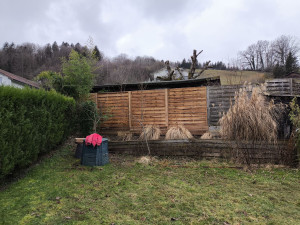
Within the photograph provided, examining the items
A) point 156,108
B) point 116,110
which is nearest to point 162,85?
point 156,108

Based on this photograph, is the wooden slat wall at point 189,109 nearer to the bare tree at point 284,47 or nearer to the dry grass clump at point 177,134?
the dry grass clump at point 177,134

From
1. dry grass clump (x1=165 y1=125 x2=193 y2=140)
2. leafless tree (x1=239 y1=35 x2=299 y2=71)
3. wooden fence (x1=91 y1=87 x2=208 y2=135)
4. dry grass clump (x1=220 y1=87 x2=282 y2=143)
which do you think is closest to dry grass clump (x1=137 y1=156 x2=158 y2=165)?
dry grass clump (x1=165 y1=125 x2=193 y2=140)

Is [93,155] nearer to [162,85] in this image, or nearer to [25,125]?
[25,125]

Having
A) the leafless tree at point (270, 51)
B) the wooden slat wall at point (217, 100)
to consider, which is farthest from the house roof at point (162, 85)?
the leafless tree at point (270, 51)

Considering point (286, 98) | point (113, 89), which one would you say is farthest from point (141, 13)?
point (286, 98)

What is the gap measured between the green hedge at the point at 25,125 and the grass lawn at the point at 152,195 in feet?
1.40

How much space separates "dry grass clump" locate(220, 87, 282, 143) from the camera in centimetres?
450

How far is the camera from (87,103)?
22.6 ft

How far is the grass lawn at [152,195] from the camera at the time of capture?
225 centimetres

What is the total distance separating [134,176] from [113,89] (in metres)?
6.79

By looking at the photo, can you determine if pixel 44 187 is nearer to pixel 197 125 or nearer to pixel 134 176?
pixel 134 176

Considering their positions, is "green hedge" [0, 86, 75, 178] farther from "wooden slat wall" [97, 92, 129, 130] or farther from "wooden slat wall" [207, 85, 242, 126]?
"wooden slat wall" [207, 85, 242, 126]

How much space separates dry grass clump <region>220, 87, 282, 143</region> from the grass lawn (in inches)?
30.9

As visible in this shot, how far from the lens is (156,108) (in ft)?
26.8
